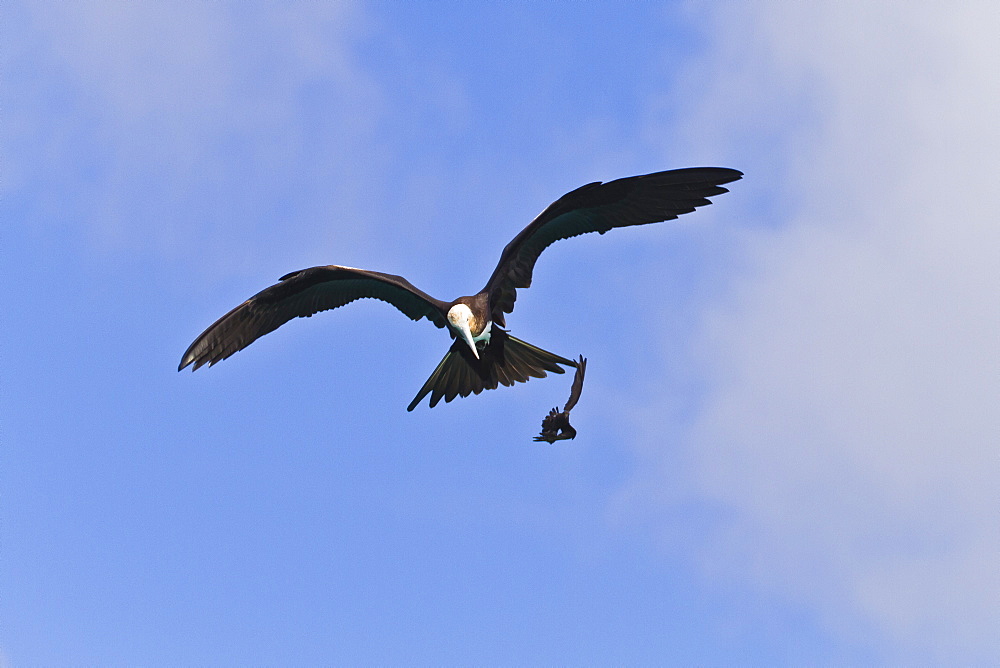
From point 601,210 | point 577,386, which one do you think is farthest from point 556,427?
point 601,210

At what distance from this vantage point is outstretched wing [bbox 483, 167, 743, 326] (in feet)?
43.2

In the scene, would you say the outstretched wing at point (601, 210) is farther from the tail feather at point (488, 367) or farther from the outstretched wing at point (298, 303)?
the outstretched wing at point (298, 303)

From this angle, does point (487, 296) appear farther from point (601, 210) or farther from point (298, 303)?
point (298, 303)

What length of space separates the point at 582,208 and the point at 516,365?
6.65 feet

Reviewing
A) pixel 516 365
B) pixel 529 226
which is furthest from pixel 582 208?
pixel 516 365

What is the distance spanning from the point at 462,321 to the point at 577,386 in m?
1.60

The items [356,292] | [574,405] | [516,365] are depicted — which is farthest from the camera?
[356,292]

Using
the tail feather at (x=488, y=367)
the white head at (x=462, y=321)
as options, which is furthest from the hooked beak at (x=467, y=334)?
the tail feather at (x=488, y=367)

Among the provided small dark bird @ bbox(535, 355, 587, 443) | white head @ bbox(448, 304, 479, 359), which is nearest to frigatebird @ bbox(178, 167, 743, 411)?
white head @ bbox(448, 304, 479, 359)

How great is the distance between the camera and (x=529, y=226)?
44.1ft

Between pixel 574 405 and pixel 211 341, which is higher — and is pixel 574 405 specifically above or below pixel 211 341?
below

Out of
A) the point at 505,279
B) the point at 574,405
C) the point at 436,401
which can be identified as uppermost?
the point at 505,279

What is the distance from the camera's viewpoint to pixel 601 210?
13.7 m

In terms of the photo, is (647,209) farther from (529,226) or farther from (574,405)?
(574,405)
